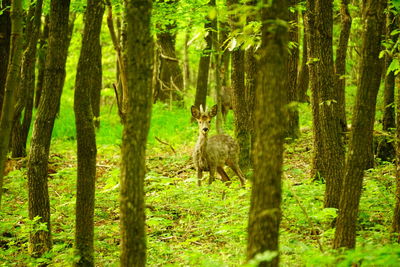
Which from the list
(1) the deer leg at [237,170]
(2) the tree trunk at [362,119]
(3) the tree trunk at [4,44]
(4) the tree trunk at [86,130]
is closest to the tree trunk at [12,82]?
(4) the tree trunk at [86,130]

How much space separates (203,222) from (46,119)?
9.34 ft

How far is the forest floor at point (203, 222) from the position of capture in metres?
A: 5.50

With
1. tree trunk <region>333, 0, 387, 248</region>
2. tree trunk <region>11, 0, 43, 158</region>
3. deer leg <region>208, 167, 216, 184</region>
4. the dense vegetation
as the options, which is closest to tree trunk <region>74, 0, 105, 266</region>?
the dense vegetation

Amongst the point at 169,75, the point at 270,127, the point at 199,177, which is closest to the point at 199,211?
the point at 199,177

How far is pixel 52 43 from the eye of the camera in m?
6.59

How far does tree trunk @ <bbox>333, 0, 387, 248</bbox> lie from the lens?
456 cm

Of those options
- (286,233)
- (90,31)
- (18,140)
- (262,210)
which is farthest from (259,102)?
(18,140)

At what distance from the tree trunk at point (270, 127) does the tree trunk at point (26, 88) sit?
6.68m

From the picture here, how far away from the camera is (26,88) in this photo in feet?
39.2

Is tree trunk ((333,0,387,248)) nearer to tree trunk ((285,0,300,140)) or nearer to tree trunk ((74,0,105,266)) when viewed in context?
tree trunk ((74,0,105,266))

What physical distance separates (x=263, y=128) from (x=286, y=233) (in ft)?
10.7

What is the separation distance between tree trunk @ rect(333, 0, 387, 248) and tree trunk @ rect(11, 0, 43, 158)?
20.9 feet

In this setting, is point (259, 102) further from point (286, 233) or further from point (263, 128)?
point (286, 233)

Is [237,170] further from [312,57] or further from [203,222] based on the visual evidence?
[312,57]
